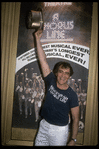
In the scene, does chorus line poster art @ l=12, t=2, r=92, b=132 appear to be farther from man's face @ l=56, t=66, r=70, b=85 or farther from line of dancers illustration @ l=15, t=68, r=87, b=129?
man's face @ l=56, t=66, r=70, b=85

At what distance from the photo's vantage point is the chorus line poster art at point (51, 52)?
1.60m

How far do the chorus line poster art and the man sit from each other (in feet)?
0.78

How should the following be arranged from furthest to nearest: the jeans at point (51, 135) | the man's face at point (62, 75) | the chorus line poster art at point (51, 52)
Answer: the chorus line poster art at point (51, 52), the man's face at point (62, 75), the jeans at point (51, 135)

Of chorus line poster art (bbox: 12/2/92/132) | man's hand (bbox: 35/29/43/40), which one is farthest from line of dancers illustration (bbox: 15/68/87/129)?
man's hand (bbox: 35/29/43/40)

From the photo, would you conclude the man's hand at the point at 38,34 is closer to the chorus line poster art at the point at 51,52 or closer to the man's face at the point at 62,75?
the chorus line poster art at the point at 51,52

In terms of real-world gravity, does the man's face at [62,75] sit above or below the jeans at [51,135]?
above

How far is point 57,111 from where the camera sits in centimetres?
132

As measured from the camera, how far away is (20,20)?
1687 mm

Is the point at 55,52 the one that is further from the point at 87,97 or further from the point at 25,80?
the point at 87,97

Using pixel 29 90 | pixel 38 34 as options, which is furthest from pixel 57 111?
pixel 38 34

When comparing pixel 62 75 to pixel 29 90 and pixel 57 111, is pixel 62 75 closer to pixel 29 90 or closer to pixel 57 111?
pixel 57 111

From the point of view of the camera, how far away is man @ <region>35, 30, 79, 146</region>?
128 cm

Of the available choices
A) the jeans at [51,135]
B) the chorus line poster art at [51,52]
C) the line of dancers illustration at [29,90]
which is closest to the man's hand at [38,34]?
the chorus line poster art at [51,52]

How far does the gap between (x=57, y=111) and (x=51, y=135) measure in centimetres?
24
